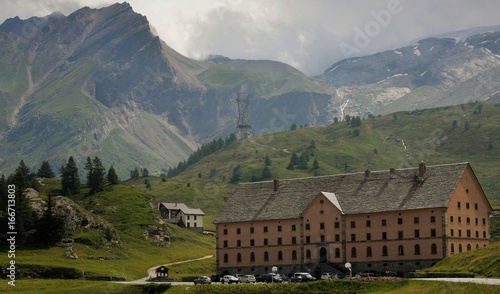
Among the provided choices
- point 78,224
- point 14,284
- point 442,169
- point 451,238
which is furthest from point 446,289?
point 78,224

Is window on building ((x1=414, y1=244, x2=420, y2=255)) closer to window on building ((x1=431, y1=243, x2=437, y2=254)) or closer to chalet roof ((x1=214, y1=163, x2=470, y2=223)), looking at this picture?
window on building ((x1=431, y1=243, x2=437, y2=254))

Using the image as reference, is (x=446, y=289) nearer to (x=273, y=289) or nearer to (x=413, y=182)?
(x=273, y=289)

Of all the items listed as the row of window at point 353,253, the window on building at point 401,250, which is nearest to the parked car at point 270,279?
the row of window at point 353,253

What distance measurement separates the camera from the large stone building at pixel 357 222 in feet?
427

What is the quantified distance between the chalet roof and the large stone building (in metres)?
0.18

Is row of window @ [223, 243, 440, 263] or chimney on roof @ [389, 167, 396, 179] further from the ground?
chimney on roof @ [389, 167, 396, 179]

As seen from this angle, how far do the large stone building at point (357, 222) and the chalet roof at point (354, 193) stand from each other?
0.18m

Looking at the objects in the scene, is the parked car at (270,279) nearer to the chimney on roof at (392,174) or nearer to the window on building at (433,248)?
the window on building at (433,248)

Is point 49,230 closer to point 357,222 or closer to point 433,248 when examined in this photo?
point 357,222

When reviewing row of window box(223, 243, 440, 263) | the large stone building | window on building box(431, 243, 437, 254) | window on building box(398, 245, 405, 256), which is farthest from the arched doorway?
window on building box(431, 243, 437, 254)

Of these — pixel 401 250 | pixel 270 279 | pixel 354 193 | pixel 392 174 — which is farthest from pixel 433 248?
pixel 270 279

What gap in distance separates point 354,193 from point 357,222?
601 centimetres

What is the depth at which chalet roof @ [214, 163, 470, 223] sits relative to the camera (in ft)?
435

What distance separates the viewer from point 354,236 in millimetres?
137375
